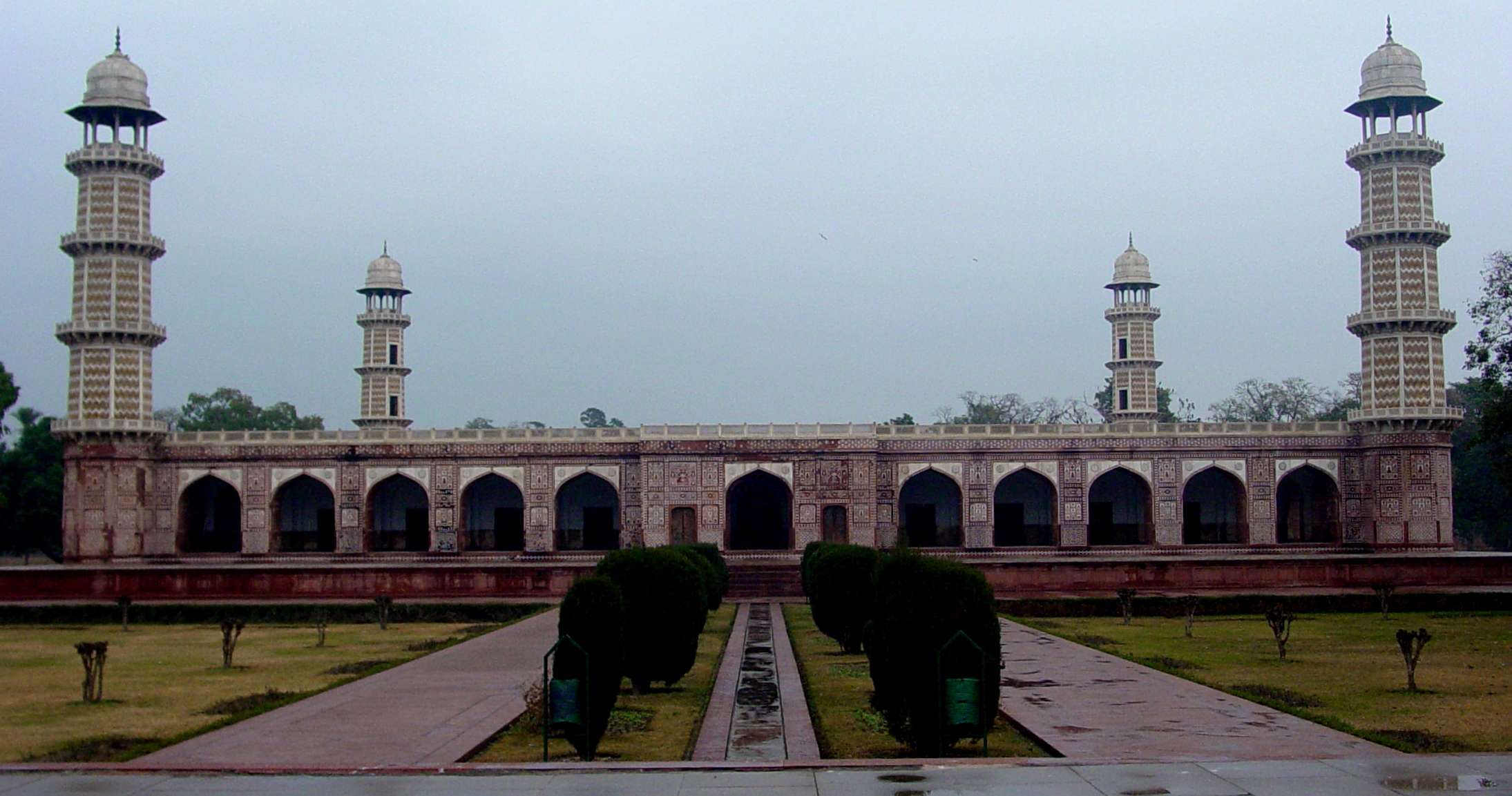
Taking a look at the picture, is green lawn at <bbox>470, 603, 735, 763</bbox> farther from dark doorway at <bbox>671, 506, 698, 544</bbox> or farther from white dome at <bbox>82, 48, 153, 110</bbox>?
white dome at <bbox>82, 48, 153, 110</bbox>

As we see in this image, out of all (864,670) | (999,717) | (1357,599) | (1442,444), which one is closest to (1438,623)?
(1357,599)

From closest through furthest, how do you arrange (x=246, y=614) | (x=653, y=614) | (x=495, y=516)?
(x=653, y=614) → (x=246, y=614) → (x=495, y=516)

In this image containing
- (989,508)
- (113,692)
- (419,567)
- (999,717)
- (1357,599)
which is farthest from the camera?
(989,508)

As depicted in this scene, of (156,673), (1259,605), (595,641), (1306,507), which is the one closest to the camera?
(595,641)

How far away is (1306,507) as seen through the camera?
38.9m

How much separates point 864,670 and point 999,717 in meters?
3.87

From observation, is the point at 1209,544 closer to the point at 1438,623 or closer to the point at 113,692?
the point at 1438,623

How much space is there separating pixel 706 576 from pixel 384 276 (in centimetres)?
3133

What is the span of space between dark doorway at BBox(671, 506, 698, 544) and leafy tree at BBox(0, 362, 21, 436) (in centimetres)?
2085

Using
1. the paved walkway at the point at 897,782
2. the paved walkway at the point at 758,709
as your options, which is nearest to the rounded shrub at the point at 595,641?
the paved walkway at the point at 758,709

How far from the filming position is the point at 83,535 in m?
34.1

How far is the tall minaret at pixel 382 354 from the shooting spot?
45156mm

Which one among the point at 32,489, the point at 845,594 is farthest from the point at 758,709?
the point at 32,489

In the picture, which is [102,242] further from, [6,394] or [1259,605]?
[1259,605]
